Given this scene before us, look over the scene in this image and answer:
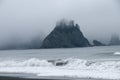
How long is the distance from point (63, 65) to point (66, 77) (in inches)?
610

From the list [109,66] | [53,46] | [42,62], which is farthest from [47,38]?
[109,66]

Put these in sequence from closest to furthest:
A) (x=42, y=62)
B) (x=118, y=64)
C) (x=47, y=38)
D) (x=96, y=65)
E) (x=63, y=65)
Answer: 1. (x=118, y=64)
2. (x=96, y=65)
3. (x=63, y=65)
4. (x=42, y=62)
5. (x=47, y=38)

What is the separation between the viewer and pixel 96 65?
41656 mm

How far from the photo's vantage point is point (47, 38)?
188625 mm

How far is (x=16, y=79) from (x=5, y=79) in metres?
0.98

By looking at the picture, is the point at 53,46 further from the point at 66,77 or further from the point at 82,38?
the point at 66,77

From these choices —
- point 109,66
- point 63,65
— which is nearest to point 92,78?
point 109,66

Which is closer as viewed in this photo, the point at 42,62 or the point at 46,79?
the point at 46,79

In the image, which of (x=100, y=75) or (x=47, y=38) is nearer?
(x=100, y=75)

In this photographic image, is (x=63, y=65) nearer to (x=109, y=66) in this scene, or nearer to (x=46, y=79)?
(x=109, y=66)

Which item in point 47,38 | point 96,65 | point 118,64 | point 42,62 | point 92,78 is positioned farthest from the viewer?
point 47,38

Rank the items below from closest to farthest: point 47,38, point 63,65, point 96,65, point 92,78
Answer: point 92,78
point 96,65
point 63,65
point 47,38

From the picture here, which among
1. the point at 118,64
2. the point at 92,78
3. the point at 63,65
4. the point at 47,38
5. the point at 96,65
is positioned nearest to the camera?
the point at 92,78

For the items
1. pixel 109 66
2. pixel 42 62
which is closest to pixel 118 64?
pixel 109 66
